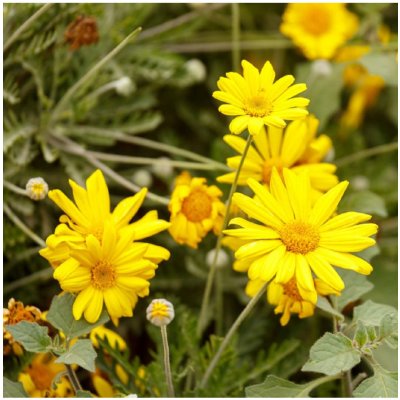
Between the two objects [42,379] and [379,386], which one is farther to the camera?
[42,379]

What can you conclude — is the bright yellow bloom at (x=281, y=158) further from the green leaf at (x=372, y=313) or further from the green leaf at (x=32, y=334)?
the green leaf at (x=32, y=334)

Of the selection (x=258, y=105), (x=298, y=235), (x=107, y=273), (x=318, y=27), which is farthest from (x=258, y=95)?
(x=318, y=27)

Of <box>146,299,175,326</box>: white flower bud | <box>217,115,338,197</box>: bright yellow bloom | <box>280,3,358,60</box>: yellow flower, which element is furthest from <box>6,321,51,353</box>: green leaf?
<box>280,3,358,60</box>: yellow flower

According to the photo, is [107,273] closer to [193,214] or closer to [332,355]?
[193,214]

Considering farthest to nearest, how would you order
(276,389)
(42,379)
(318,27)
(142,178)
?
1. (318,27)
2. (142,178)
3. (42,379)
4. (276,389)

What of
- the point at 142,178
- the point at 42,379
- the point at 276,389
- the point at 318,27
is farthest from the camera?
the point at 318,27

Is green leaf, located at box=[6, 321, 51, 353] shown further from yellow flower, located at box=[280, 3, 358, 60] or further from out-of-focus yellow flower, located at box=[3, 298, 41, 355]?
yellow flower, located at box=[280, 3, 358, 60]

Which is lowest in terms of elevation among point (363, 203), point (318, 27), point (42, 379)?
point (42, 379)
